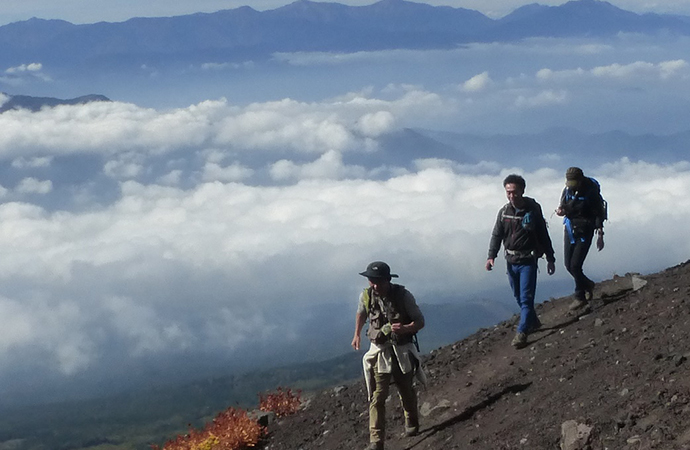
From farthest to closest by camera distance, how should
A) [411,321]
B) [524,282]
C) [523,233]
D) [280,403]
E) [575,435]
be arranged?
1. [280,403]
2. [524,282]
3. [523,233]
4. [411,321]
5. [575,435]

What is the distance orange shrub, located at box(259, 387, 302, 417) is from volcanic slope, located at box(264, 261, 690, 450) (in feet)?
0.86

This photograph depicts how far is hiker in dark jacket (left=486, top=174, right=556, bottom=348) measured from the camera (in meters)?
10.5

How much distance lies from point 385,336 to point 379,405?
0.78 m

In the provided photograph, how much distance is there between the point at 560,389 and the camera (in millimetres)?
9320

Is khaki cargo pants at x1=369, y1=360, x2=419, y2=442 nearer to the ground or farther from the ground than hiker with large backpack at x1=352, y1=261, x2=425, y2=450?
nearer to the ground

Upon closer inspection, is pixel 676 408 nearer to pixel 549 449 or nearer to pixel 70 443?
pixel 549 449

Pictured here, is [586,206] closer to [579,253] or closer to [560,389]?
[579,253]

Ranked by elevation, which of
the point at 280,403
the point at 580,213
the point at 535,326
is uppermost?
the point at 580,213

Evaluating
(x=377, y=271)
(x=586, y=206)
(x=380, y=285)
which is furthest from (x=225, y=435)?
(x=586, y=206)

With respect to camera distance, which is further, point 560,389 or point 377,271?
point 560,389

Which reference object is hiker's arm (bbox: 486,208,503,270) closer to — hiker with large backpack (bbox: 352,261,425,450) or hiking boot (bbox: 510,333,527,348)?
hiking boot (bbox: 510,333,527,348)

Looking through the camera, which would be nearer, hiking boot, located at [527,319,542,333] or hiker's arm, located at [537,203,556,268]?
hiker's arm, located at [537,203,556,268]

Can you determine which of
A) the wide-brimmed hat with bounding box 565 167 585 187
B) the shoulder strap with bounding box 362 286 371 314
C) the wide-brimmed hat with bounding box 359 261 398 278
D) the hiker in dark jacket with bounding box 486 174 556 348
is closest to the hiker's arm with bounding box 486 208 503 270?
the hiker in dark jacket with bounding box 486 174 556 348

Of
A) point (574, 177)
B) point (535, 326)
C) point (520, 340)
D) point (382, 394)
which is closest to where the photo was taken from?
point (382, 394)
